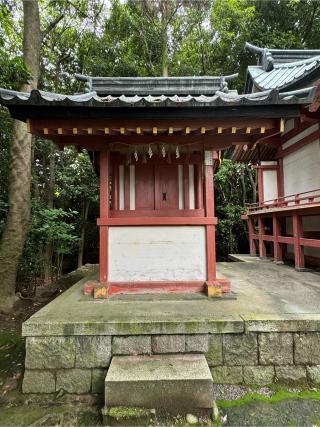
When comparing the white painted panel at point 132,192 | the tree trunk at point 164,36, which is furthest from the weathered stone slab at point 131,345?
Answer: the tree trunk at point 164,36

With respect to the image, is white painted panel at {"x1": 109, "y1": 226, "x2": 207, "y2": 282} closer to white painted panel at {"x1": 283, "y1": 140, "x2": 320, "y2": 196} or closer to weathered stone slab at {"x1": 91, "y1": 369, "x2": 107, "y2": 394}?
weathered stone slab at {"x1": 91, "y1": 369, "x2": 107, "y2": 394}

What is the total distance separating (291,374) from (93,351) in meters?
1.97

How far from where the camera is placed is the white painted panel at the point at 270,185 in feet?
24.2

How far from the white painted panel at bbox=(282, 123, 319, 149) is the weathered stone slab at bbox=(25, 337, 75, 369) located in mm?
6132

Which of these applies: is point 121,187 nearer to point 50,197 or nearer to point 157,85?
point 157,85

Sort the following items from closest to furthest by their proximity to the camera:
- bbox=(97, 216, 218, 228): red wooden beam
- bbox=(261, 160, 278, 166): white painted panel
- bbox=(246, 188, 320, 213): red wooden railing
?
1. bbox=(97, 216, 218, 228): red wooden beam
2. bbox=(246, 188, 320, 213): red wooden railing
3. bbox=(261, 160, 278, 166): white painted panel

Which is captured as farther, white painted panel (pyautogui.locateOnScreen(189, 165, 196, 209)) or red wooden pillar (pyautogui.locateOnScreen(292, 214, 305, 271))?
red wooden pillar (pyautogui.locateOnScreen(292, 214, 305, 271))

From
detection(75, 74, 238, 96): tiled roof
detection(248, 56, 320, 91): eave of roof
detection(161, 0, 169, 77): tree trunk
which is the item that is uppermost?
detection(161, 0, 169, 77): tree trunk

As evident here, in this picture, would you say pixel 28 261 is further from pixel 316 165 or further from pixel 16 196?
pixel 316 165

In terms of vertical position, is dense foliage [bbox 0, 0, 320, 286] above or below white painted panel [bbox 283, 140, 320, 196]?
above

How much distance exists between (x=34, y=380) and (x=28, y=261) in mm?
3846

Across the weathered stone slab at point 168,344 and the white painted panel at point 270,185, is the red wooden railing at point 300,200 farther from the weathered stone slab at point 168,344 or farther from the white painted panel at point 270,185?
the weathered stone slab at point 168,344

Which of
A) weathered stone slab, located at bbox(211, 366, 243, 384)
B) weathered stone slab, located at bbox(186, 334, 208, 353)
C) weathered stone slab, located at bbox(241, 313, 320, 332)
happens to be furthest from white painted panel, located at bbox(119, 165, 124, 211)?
weathered stone slab, located at bbox(211, 366, 243, 384)

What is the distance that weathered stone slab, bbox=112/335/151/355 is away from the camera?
8.04 feet
